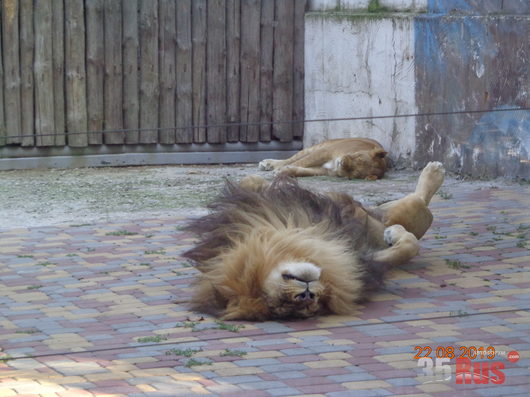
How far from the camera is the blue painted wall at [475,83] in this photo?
897 centimetres

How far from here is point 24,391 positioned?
13.0 feet

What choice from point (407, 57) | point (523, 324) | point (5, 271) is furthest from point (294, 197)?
point (407, 57)

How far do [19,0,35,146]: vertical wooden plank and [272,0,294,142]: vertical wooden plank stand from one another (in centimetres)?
257

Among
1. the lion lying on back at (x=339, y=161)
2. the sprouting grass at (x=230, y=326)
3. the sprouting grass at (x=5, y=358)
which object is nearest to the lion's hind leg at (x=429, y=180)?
the sprouting grass at (x=230, y=326)

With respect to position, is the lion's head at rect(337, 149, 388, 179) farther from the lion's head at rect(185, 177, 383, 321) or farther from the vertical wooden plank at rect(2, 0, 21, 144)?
the lion's head at rect(185, 177, 383, 321)

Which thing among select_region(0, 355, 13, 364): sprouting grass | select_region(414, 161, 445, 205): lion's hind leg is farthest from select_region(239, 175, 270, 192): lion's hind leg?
select_region(0, 355, 13, 364): sprouting grass

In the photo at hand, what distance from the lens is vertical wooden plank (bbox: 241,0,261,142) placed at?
10.9 m

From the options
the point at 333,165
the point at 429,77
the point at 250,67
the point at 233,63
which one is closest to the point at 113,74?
the point at 233,63

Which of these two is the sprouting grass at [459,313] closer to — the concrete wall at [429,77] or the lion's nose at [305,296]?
the lion's nose at [305,296]

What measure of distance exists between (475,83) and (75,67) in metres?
3.98

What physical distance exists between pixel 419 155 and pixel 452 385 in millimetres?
6158

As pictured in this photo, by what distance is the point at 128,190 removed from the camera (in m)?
9.16

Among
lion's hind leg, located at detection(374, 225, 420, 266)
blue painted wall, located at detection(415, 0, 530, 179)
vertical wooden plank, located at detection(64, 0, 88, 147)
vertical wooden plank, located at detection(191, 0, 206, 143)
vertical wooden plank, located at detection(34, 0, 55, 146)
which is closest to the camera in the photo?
lion's hind leg, located at detection(374, 225, 420, 266)

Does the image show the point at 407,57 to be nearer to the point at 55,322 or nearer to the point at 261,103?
the point at 261,103
